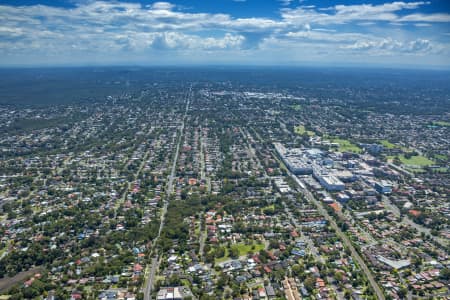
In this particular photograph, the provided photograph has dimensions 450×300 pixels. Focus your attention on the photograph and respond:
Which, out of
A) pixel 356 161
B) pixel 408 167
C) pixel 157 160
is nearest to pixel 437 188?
pixel 408 167

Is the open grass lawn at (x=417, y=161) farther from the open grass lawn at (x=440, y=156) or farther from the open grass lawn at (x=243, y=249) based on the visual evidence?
the open grass lawn at (x=243, y=249)

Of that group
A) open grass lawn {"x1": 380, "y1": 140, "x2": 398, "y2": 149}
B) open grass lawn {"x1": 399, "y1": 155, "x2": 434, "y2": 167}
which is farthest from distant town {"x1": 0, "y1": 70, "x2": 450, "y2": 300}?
open grass lawn {"x1": 380, "y1": 140, "x2": 398, "y2": 149}

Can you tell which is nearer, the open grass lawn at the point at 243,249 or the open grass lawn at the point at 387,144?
the open grass lawn at the point at 243,249

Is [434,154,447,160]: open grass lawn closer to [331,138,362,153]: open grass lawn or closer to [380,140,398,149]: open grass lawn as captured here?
[380,140,398,149]: open grass lawn

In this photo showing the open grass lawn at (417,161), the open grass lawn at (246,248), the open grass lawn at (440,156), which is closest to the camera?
the open grass lawn at (246,248)

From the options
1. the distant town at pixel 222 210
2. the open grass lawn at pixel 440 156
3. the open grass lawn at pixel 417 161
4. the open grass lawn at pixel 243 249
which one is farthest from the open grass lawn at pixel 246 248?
the open grass lawn at pixel 440 156

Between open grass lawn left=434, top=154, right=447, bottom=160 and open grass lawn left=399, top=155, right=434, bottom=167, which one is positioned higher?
open grass lawn left=434, top=154, right=447, bottom=160
